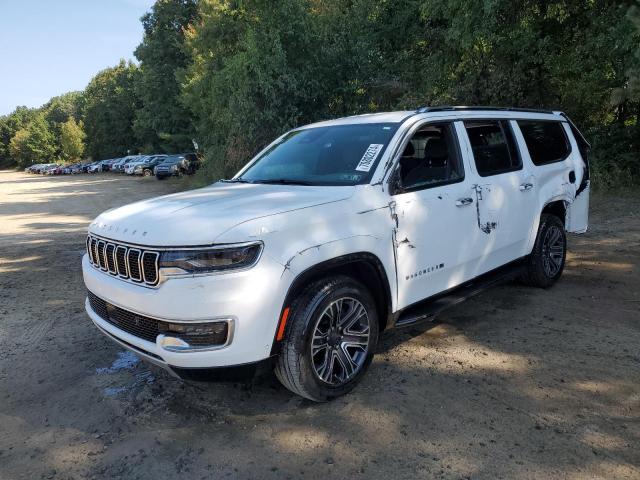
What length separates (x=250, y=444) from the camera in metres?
3.03

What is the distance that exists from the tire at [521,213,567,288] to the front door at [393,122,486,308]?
123 cm

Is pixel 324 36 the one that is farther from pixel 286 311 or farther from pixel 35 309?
pixel 286 311

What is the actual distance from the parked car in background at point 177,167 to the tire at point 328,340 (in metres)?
31.6

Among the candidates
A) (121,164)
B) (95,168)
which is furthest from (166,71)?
(95,168)

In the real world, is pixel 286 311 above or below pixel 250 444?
above

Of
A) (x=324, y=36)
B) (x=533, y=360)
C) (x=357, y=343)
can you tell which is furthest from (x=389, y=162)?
(x=324, y=36)

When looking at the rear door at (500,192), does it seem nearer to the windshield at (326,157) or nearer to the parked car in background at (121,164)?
the windshield at (326,157)

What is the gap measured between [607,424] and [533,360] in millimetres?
892

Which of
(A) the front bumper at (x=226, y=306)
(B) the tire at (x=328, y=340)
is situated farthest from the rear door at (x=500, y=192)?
(A) the front bumper at (x=226, y=306)

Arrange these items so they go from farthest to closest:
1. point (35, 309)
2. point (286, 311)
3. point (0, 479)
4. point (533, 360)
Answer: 1. point (35, 309)
2. point (533, 360)
3. point (286, 311)
4. point (0, 479)

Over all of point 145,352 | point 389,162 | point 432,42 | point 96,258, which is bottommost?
point 145,352

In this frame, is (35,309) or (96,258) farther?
(35,309)

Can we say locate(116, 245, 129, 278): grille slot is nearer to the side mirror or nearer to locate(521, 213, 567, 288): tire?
the side mirror

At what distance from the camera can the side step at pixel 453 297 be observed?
12.4ft
